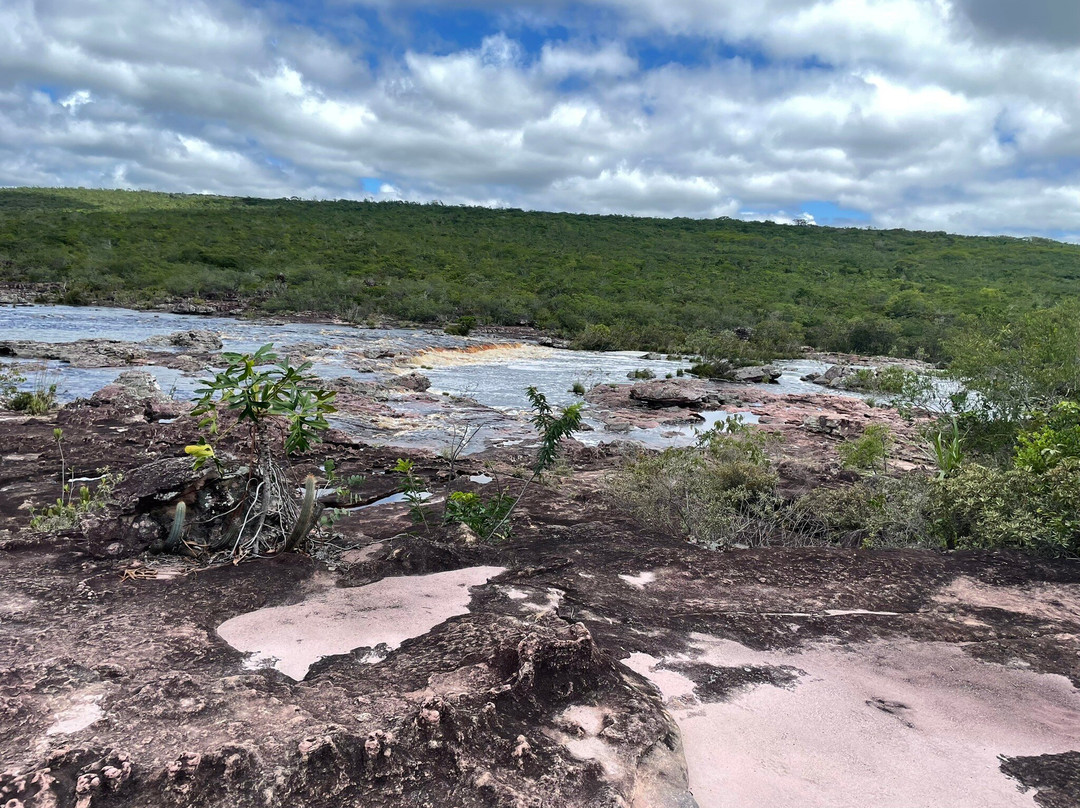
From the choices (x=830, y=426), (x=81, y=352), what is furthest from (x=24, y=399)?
(x=830, y=426)

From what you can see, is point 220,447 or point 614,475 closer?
point 614,475

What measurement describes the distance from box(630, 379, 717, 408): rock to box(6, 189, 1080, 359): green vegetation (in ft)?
22.7

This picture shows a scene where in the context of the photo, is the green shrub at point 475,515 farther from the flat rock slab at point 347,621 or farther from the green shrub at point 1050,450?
the green shrub at point 1050,450

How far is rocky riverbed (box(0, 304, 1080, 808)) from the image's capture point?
256 centimetres

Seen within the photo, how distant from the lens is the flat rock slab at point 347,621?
11.9 feet

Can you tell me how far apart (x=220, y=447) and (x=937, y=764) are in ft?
32.9

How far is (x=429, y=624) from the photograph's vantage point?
3996mm

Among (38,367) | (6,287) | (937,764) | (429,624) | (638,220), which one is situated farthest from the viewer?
(638,220)

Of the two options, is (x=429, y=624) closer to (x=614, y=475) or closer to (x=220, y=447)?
(x=614, y=475)

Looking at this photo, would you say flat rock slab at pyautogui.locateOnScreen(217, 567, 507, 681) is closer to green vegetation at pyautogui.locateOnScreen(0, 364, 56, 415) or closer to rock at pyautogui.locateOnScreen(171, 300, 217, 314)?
green vegetation at pyautogui.locateOnScreen(0, 364, 56, 415)

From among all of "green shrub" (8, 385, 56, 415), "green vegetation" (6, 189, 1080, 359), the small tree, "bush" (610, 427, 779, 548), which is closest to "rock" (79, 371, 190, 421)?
"green shrub" (8, 385, 56, 415)

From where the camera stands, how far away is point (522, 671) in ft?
10.3

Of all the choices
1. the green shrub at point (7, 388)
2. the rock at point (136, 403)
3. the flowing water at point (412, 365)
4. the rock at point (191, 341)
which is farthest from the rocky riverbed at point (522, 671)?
the rock at point (191, 341)

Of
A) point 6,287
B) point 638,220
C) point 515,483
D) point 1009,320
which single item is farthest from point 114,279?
point 638,220
